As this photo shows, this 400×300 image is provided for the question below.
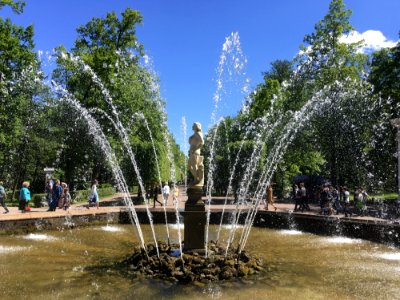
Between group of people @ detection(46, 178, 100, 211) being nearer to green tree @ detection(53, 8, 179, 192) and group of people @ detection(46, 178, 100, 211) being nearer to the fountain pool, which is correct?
the fountain pool

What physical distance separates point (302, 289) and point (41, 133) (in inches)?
1186

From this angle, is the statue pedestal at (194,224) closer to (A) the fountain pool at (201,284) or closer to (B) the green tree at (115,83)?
(A) the fountain pool at (201,284)

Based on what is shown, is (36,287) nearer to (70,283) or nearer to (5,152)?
(70,283)

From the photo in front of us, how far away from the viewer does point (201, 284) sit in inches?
289

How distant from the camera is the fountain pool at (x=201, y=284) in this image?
266 inches

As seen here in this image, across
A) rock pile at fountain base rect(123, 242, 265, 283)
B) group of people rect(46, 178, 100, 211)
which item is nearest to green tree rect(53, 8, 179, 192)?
group of people rect(46, 178, 100, 211)

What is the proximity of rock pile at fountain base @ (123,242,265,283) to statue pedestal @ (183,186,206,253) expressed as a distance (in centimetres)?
35

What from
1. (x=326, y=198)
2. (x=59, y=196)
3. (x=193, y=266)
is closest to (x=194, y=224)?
(x=193, y=266)

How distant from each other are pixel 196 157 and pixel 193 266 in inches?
115

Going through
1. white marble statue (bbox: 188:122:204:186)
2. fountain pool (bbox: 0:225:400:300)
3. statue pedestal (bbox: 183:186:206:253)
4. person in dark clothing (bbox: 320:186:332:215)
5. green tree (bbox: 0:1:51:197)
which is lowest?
fountain pool (bbox: 0:225:400:300)

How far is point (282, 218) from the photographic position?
1573cm

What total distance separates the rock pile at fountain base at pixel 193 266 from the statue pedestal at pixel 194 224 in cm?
35

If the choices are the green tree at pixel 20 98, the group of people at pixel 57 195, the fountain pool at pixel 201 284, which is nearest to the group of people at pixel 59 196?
the group of people at pixel 57 195

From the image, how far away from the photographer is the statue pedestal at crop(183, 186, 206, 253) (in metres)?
9.33
